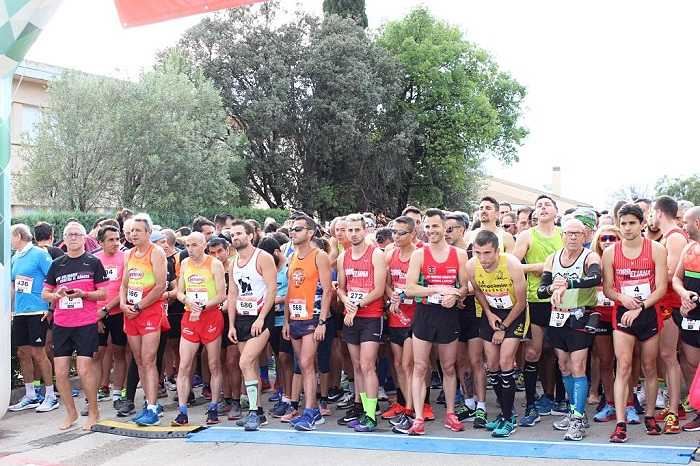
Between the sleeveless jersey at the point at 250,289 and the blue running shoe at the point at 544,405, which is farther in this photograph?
the blue running shoe at the point at 544,405

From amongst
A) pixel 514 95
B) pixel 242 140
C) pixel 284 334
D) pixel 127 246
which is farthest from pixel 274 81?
pixel 284 334

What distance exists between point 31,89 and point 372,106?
14.2m

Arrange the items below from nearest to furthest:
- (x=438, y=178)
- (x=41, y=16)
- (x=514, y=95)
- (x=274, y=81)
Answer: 1. (x=41, y=16)
2. (x=274, y=81)
3. (x=438, y=178)
4. (x=514, y=95)

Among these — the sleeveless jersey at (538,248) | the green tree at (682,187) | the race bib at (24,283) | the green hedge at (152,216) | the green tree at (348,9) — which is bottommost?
the race bib at (24,283)

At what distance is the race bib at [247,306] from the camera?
7848mm

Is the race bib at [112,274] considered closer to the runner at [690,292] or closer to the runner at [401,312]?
the runner at [401,312]

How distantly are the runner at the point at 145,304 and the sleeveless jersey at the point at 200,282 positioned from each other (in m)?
0.34

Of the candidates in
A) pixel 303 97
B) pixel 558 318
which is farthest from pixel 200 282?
pixel 303 97

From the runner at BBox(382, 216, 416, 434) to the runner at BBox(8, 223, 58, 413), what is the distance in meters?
4.19

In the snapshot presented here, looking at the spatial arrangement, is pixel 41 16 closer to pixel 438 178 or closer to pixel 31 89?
pixel 31 89

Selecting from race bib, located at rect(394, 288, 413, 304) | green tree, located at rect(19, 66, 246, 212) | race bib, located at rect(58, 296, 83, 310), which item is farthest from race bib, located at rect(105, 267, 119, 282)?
green tree, located at rect(19, 66, 246, 212)

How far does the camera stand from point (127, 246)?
9953mm

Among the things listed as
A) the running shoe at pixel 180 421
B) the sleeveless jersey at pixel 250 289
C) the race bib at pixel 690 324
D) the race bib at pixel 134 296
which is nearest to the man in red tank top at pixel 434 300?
the sleeveless jersey at pixel 250 289

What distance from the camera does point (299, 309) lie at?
7.84m
